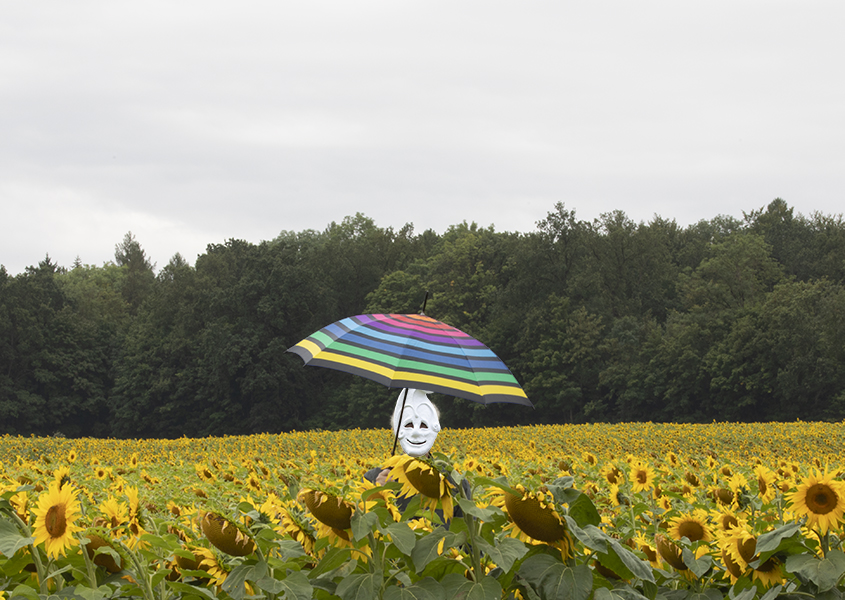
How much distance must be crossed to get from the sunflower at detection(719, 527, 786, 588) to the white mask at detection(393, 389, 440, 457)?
10.5ft

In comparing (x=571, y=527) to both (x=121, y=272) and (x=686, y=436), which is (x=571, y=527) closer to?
(x=686, y=436)

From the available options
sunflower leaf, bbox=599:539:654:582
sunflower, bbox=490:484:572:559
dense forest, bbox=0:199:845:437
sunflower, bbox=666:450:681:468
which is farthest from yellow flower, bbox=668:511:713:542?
dense forest, bbox=0:199:845:437

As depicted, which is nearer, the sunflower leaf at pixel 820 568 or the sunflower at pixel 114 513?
the sunflower leaf at pixel 820 568

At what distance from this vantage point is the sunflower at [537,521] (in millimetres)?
1488

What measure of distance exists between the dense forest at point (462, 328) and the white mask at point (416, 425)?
106 ft

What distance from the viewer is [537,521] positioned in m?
1.49

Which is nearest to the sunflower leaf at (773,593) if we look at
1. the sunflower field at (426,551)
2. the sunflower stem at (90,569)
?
the sunflower field at (426,551)

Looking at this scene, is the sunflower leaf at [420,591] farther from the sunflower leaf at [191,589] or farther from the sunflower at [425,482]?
the sunflower leaf at [191,589]

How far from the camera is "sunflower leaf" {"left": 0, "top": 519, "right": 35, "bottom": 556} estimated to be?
151cm

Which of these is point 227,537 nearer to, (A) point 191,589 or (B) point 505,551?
(A) point 191,589

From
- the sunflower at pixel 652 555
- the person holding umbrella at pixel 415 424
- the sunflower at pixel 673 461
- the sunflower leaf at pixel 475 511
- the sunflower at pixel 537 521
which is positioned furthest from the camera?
the sunflower at pixel 673 461

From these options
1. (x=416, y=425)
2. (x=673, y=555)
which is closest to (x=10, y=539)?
(x=673, y=555)

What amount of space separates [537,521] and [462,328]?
3826 cm

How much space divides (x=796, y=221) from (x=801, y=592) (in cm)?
5244
